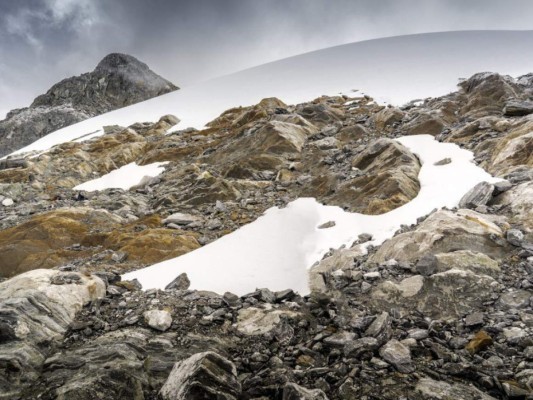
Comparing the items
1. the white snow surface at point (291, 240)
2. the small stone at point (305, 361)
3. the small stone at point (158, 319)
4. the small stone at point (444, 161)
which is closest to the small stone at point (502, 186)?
the white snow surface at point (291, 240)

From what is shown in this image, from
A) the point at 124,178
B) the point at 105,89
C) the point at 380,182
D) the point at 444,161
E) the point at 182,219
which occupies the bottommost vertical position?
the point at 182,219

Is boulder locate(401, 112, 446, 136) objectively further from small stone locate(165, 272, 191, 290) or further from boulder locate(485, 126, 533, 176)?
small stone locate(165, 272, 191, 290)

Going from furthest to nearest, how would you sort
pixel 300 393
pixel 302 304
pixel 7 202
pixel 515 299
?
1. pixel 7 202
2. pixel 302 304
3. pixel 515 299
4. pixel 300 393

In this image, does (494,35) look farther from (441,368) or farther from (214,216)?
(441,368)

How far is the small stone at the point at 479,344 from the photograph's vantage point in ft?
21.3

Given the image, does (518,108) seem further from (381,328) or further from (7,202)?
(7,202)

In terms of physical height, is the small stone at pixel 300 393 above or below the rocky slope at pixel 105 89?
below

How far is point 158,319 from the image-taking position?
26.5 feet

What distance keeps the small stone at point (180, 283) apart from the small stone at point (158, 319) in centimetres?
181

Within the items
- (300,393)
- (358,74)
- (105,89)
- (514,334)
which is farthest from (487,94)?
(105,89)

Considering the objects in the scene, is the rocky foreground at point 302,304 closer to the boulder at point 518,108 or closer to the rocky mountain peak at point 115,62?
the boulder at point 518,108

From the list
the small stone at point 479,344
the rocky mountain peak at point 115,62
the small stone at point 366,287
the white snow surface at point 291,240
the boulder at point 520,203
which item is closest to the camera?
the small stone at point 479,344

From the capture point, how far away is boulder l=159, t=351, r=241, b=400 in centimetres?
569

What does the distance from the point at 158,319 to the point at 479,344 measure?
6.53 metres
